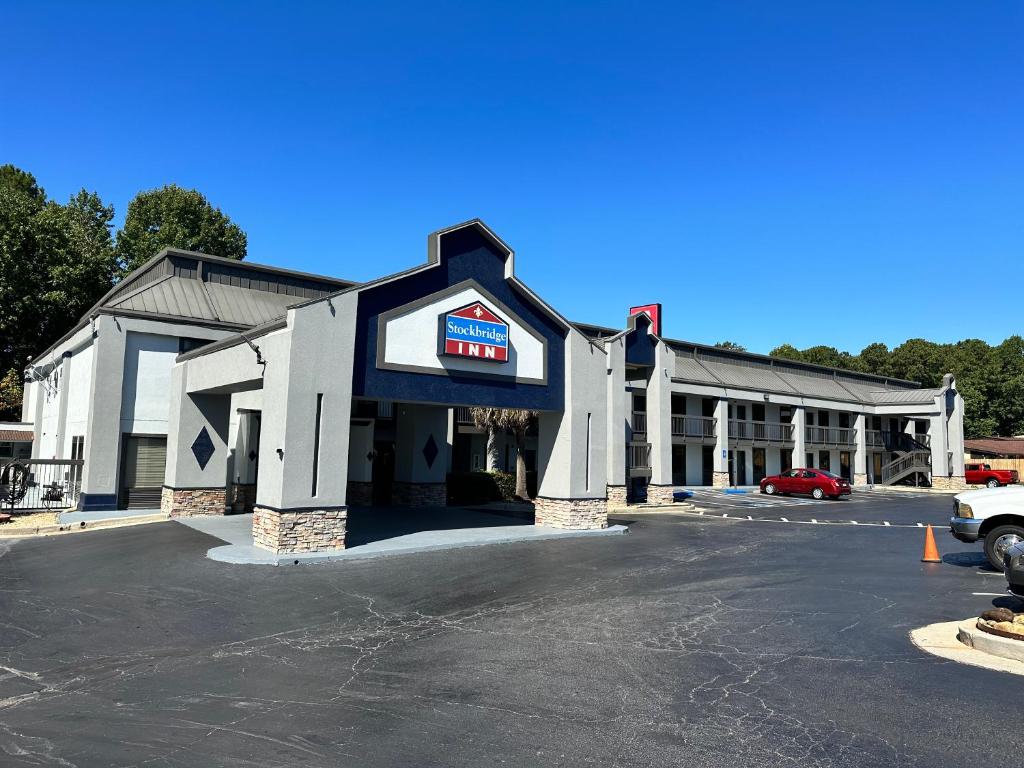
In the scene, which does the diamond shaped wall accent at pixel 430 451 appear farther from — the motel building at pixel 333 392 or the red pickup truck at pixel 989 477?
the red pickup truck at pixel 989 477

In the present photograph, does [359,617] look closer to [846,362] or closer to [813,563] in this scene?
[813,563]

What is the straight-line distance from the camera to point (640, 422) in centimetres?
3350

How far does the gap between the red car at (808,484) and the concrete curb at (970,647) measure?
2785 centimetres

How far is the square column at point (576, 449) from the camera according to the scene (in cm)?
2064

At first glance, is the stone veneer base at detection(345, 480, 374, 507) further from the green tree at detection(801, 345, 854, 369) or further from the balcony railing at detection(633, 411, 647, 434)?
the green tree at detection(801, 345, 854, 369)

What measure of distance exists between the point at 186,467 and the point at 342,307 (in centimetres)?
899

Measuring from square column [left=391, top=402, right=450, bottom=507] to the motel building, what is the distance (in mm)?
61

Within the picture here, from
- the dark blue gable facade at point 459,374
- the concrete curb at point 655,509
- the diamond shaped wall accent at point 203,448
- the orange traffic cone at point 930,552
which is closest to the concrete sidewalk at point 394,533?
the diamond shaped wall accent at point 203,448

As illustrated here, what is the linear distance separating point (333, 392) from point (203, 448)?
8.14 m

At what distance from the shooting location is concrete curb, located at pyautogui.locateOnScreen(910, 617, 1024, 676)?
7.69 metres

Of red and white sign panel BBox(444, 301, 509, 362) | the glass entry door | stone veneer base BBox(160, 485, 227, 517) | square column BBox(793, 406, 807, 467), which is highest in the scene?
red and white sign panel BBox(444, 301, 509, 362)

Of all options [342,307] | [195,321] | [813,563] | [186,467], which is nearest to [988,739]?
[813,563]

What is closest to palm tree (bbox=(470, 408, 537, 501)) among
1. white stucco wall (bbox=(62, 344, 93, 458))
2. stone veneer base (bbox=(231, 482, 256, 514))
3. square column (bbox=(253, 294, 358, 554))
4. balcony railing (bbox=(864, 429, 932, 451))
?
stone veneer base (bbox=(231, 482, 256, 514))

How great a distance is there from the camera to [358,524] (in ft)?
66.1
